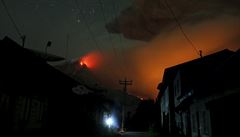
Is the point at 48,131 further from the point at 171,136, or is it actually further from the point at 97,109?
the point at 171,136

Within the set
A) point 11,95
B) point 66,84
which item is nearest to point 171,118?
point 66,84

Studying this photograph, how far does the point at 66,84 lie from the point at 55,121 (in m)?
2.45

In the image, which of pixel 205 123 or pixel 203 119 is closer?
pixel 205 123

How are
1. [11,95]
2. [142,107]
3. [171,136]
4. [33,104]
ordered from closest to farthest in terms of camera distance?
[11,95] → [33,104] → [171,136] → [142,107]

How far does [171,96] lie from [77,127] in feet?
40.6

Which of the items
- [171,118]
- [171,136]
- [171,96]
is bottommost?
[171,136]

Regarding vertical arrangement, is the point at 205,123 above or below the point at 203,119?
below

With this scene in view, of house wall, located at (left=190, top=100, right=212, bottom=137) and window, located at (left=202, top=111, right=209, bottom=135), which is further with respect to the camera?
window, located at (left=202, top=111, right=209, bottom=135)

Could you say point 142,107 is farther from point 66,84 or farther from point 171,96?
point 66,84

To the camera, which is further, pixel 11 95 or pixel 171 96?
pixel 171 96

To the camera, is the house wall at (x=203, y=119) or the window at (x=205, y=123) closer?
the house wall at (x=203, y=119)

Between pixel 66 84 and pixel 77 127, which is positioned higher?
pixel 66 84

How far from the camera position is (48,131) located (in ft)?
50.6

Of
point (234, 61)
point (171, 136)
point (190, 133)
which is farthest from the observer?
point (171, 136)
